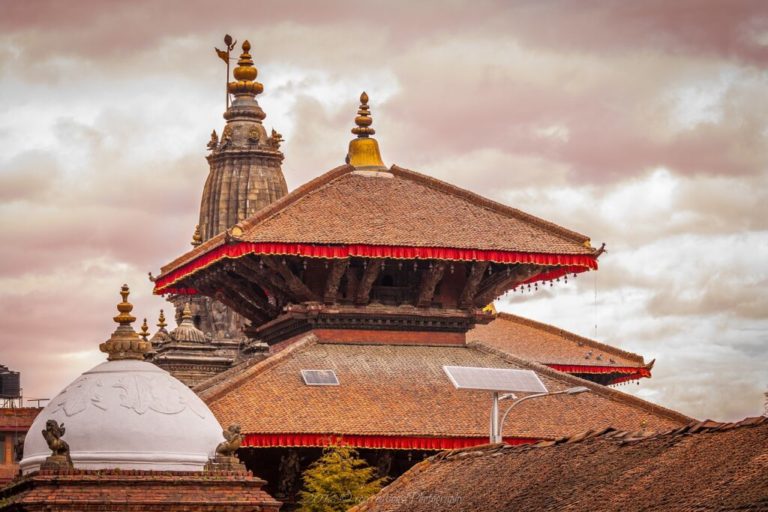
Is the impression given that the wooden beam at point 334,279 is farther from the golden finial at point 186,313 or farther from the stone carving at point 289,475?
the golden finial at point 186,313

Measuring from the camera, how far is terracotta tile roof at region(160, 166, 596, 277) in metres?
50.0

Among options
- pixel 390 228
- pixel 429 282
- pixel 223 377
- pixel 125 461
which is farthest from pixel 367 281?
pixel 125 461

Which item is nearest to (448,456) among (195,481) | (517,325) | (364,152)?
(195,481)

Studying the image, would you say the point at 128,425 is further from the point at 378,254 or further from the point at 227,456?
the point at 378,254

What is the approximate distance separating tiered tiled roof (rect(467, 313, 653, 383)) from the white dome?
31.1m

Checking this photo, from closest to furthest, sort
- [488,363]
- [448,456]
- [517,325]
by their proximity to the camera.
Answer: [448,456]
[488,363]
[517,325]

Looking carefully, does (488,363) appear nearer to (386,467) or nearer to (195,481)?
(386,467)

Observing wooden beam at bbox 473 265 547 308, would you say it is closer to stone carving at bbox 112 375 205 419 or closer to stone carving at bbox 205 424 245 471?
stone carving at bbox 112 375 205 419

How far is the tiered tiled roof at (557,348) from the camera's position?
6500 centimetres

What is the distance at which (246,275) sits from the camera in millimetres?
51375

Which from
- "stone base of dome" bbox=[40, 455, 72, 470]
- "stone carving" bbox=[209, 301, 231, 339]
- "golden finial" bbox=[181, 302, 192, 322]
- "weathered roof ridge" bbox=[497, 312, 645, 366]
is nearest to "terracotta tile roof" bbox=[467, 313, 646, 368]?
"weathered roof ridge" bbox=[497, 312, 645, 366]

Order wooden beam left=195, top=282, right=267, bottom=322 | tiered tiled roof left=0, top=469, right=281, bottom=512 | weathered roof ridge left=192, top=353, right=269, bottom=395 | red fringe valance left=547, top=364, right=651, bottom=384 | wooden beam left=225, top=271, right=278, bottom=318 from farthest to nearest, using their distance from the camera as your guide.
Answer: red fringe valance left=547, top=364, right=651, bottom=384, wooden beam left=195, top=282, right=267, bottom=322, wooden beam left=225, top=271, right=278, bottom=318, weathered roof ridge left=192, top=353, right=269, bottom=395, tiered tiled roof left=0, top=469, right=281, bottom=512

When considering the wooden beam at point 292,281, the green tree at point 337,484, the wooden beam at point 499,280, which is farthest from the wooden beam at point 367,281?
the green tree at point 337,484

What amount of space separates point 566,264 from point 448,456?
20075mm
